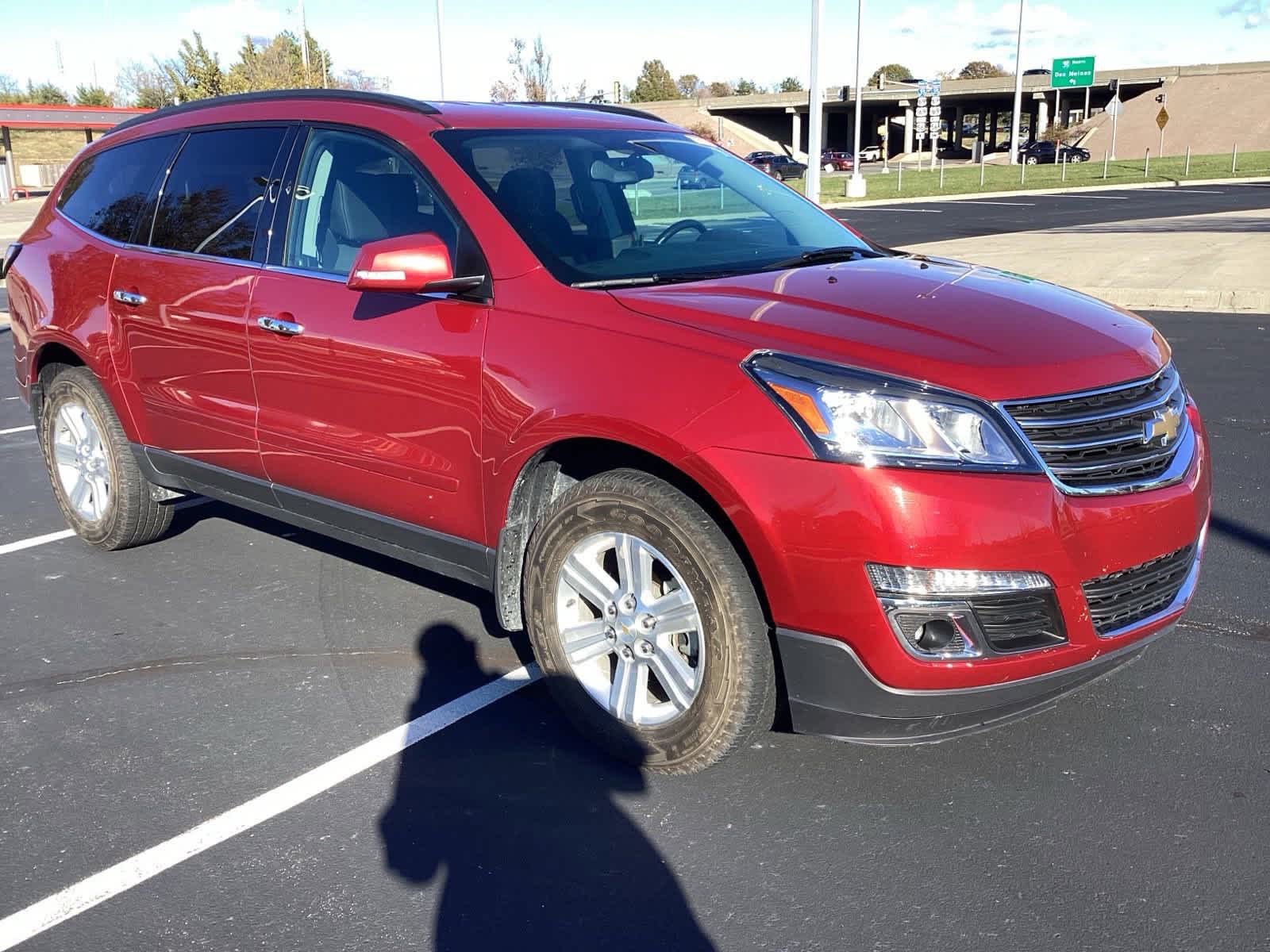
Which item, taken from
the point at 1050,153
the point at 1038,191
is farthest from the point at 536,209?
the point at 1050,153

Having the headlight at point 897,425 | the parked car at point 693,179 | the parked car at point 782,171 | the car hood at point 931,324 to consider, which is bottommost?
the headlight at point 897,425

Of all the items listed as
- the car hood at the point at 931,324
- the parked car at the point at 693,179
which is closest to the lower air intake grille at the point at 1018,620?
the car hood at the point at 931,324

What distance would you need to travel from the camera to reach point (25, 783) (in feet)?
11.4

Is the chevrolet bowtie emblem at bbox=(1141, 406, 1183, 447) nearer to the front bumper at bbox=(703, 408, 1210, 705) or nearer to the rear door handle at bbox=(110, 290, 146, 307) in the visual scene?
the front bumper at bbox=(703, 408, 1210, 705)

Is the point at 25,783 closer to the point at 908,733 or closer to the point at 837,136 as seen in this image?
the point at 908,733

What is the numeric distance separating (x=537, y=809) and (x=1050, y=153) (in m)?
77.2

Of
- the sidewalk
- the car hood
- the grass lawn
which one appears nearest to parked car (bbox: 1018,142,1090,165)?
the grass lawn

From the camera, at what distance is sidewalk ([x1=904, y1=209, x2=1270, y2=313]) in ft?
41.0

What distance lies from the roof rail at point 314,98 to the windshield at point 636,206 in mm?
267

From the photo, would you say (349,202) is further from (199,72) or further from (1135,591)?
(199,72)

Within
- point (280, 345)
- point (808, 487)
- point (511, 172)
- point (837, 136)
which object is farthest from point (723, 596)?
point (837, 136)

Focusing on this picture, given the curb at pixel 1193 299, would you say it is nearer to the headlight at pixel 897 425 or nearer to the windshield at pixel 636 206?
the windshield at pixel 636 206

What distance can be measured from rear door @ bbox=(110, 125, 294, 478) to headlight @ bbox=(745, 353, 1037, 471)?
2379 millimetres

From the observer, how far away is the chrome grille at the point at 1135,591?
3049 millimetres
